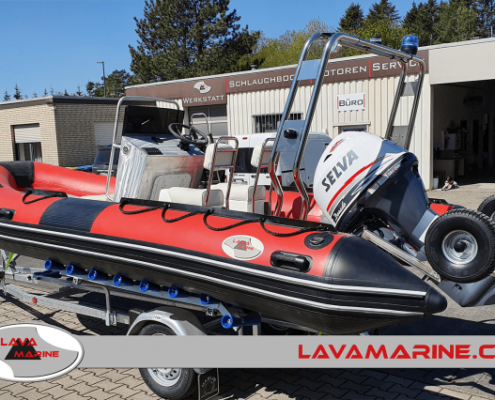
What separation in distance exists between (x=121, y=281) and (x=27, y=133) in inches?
746

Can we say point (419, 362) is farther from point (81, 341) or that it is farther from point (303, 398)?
point (81, 341)

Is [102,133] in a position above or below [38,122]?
below

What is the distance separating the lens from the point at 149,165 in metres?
4.76

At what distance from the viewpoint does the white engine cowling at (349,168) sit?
3.43 metres

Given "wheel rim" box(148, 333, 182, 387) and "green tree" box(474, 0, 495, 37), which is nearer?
"wheel rim" box(148, 333, 182, 387)

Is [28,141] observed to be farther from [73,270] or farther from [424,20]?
[424,20]

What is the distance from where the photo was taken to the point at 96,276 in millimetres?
4016

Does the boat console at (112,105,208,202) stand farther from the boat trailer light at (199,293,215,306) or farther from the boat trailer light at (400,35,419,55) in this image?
the boat trailer light at (400,35,419,55)

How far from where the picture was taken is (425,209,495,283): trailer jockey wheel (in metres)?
2.80

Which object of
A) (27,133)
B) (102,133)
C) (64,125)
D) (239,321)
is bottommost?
(239,321)

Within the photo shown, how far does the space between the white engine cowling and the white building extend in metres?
8.73

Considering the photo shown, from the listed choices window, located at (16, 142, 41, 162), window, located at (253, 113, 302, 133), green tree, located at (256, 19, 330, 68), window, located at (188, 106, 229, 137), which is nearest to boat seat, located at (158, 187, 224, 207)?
window, located at (253, 113, 302, 133)

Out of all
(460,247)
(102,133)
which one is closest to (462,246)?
(460,247)

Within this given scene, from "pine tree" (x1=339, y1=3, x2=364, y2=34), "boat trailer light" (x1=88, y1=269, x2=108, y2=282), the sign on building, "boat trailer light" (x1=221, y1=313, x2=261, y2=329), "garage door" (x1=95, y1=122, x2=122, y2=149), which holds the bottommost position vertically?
"boat trailer light" (x1=221, y1=313, x2=261, y2=329)
